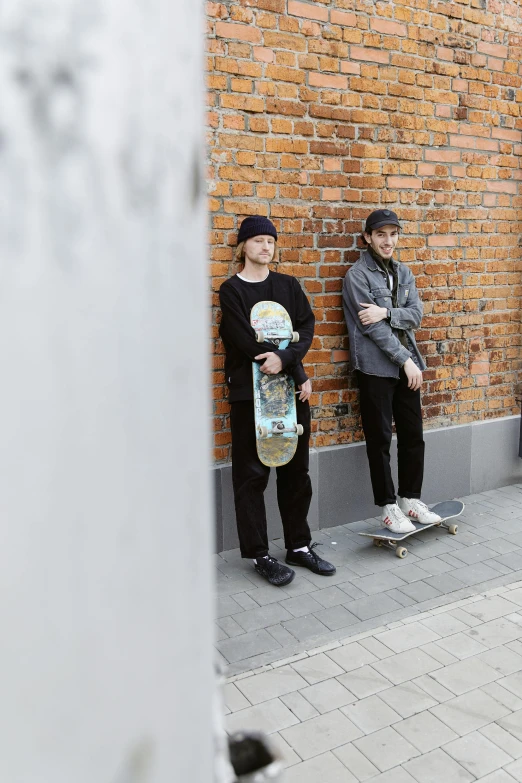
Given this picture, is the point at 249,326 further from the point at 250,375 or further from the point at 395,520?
the point at 395,520

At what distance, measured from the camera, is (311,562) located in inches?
164

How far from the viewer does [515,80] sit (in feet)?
17.8

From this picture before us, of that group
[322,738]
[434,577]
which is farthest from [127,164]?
[434,577]

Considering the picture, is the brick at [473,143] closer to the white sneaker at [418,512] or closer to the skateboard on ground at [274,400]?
the skateboard on ground at [274,400]

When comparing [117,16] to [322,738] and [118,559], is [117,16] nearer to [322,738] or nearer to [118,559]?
[118,559]

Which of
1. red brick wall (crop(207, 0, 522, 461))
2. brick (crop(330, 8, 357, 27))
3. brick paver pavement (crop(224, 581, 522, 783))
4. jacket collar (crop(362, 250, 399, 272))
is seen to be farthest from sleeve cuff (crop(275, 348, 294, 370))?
brick (crop(330, 8, 357, 27))

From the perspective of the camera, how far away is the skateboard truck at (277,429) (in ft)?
12.8

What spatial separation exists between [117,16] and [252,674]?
3109 mm

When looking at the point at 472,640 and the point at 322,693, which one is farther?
the point at 472,640

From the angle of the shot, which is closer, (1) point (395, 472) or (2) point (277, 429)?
(2) point (277, 429)

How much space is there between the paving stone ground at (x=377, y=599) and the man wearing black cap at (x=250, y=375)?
0.19 meters

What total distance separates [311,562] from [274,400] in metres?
1.01

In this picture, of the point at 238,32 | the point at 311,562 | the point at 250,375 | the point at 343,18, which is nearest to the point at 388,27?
the point at 343,18

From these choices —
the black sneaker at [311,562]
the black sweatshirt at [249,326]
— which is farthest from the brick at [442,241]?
the black sneaker at [311,562]
